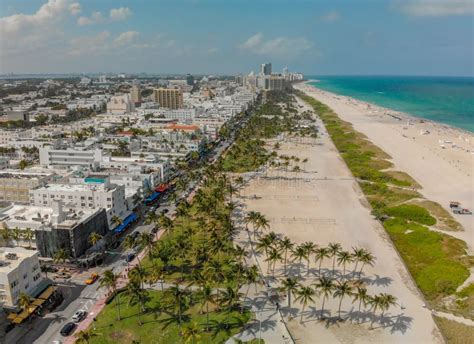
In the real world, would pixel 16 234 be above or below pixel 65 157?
below

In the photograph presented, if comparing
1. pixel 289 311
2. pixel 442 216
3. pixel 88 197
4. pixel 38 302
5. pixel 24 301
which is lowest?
pixel 289 311

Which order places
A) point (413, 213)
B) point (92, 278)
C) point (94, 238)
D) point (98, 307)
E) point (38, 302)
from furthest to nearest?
point (413, 213)
point (94, 238)
point (92, 278)
point (98, 307)
point (38, 302)

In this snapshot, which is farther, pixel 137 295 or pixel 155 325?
pixel 155 325

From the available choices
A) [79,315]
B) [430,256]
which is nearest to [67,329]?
[79,315]

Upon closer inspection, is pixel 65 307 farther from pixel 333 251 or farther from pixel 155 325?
pixel 333 251

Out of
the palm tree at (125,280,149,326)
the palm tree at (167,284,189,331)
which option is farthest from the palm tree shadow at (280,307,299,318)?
the palm tree at (125,280,149,326)

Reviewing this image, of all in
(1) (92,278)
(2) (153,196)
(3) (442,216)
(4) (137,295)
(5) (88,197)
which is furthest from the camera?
(2) (153,196)

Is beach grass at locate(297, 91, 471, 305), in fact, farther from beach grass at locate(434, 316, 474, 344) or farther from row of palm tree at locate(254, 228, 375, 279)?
row of palm tree at locate(254, 228, 375, 279)

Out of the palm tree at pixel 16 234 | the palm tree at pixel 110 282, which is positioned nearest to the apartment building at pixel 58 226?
the palm tree at pixel 16 234
